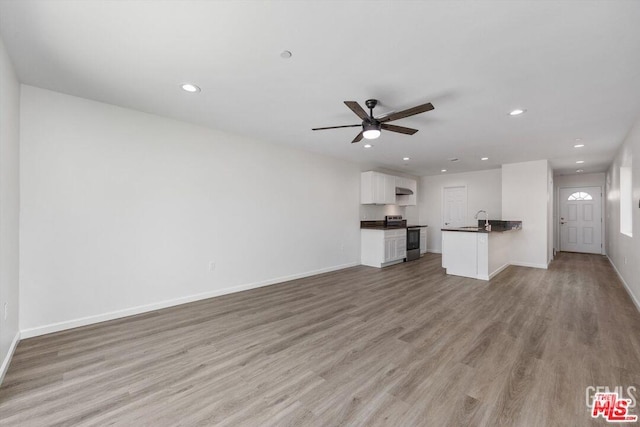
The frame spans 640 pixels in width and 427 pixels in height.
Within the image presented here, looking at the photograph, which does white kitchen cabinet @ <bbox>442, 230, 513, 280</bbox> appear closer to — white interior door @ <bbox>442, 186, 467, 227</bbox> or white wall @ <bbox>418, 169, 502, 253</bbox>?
white wall @ <bbox>418, 169, 502, 253</bbox>

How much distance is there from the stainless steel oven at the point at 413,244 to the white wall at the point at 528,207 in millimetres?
2085

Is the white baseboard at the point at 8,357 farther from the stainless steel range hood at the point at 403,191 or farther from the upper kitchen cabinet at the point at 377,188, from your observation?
the stainless steel range hood at the point at 403,191

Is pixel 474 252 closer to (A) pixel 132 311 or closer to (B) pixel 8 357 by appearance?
(A) pixel 132 311

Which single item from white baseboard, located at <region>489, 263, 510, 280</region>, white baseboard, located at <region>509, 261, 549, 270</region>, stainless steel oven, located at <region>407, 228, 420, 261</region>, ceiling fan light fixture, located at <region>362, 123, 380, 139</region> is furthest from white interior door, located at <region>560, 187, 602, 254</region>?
ceiling fan light fixture, located at <region>362, 123, 380, 139</region>

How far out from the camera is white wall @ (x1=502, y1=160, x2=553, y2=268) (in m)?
6.06

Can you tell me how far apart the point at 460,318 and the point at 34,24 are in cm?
462

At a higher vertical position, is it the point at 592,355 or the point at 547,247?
the point at 547,247

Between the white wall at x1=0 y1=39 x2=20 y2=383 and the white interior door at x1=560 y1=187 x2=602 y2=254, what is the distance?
1199 cm

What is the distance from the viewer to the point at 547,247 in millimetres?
6160

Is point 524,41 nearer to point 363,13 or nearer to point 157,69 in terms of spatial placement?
point 363,13

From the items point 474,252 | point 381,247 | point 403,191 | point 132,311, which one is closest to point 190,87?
point 132,311

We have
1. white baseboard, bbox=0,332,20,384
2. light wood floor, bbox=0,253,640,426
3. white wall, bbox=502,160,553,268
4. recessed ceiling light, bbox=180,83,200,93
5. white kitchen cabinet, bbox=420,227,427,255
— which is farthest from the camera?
white kitchen cabinet, bbox=420,227,427,255

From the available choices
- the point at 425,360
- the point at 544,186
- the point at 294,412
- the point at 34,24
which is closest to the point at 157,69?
the point at 34,24

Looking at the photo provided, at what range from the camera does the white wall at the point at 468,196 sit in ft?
24.3
